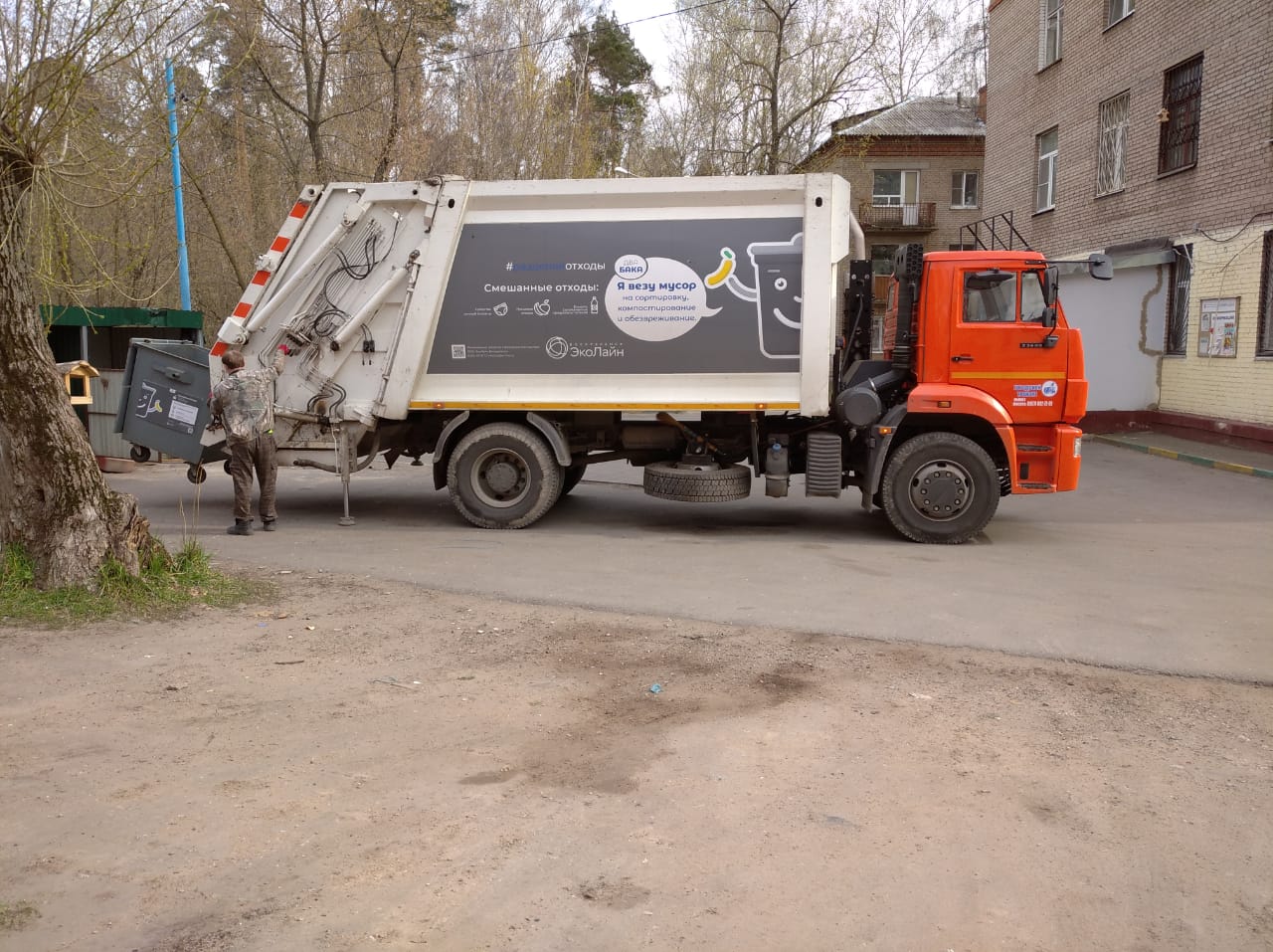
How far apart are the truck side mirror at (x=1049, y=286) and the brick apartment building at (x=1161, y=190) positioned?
7.97m

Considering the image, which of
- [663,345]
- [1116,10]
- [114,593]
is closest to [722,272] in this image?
[663,345]

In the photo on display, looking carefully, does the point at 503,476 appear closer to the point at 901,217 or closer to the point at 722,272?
the point at 722,272

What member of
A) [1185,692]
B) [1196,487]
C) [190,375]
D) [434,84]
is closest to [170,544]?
[190,375]

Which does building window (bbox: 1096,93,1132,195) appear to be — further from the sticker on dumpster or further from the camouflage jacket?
the sticker on dumpster

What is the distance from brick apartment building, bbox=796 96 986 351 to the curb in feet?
77.8

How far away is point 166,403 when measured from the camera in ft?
34.8

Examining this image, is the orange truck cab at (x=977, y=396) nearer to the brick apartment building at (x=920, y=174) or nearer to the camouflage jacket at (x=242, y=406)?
the camouflage jacket at (x=242, y=406)

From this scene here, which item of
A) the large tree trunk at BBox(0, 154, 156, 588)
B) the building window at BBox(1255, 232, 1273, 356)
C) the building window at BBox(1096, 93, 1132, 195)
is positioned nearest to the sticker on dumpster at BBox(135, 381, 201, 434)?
the large tree trunk at BBox(0, 154, 156, 588)

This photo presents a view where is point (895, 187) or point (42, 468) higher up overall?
point (895, 187)

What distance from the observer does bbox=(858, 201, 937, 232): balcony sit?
137ft

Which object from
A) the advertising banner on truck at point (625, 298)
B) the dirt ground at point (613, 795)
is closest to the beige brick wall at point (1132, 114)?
the advertising banner on truck at point (625, 298)

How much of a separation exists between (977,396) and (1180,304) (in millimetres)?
11253

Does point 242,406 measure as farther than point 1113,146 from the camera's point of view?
No

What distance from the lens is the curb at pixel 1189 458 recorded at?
45.4 feet
